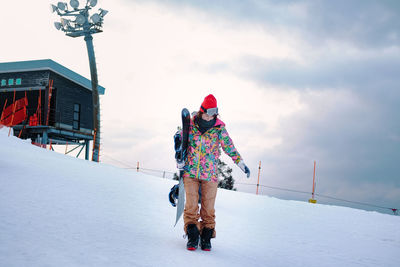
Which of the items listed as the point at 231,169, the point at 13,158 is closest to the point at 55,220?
the point at 13,158

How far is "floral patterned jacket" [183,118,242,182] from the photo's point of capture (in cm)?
486

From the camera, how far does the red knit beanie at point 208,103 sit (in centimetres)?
490

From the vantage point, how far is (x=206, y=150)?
4.97 m

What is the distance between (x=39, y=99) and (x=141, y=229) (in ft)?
71.6

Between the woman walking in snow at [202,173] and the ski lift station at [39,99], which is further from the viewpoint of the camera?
the ski lift station at [39,99]

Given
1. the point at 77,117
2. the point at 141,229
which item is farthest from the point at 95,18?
the point at 141,229

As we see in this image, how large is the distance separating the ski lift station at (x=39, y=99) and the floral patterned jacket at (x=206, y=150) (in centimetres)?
2113

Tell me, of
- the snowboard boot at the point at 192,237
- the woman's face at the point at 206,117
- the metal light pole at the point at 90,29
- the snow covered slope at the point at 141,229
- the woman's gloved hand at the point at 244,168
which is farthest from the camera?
the metal light pole at the point at 90,29

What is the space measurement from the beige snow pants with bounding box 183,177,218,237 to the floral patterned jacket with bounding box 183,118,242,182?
0.11m

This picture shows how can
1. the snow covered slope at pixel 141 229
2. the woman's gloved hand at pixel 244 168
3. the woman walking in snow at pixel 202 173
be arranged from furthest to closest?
the woman's gloved hand at pixel 244 168 < the woman walking in snow at pixel 202 173 < the snow covered slope at pixel 141 229

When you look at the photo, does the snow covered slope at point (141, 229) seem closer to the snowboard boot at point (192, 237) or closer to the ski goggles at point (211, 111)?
the snowboard boot at point (192, 237)

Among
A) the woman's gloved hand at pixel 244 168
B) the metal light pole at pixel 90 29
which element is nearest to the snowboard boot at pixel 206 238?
the woman's gloved hand at pixel 244 168

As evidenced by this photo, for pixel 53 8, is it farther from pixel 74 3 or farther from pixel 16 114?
pixel 16 114

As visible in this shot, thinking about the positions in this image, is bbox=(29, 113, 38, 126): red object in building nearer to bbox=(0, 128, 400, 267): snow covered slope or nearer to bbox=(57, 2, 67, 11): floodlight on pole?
bbox=(57, 2, 67, 11): floodlight on pole
